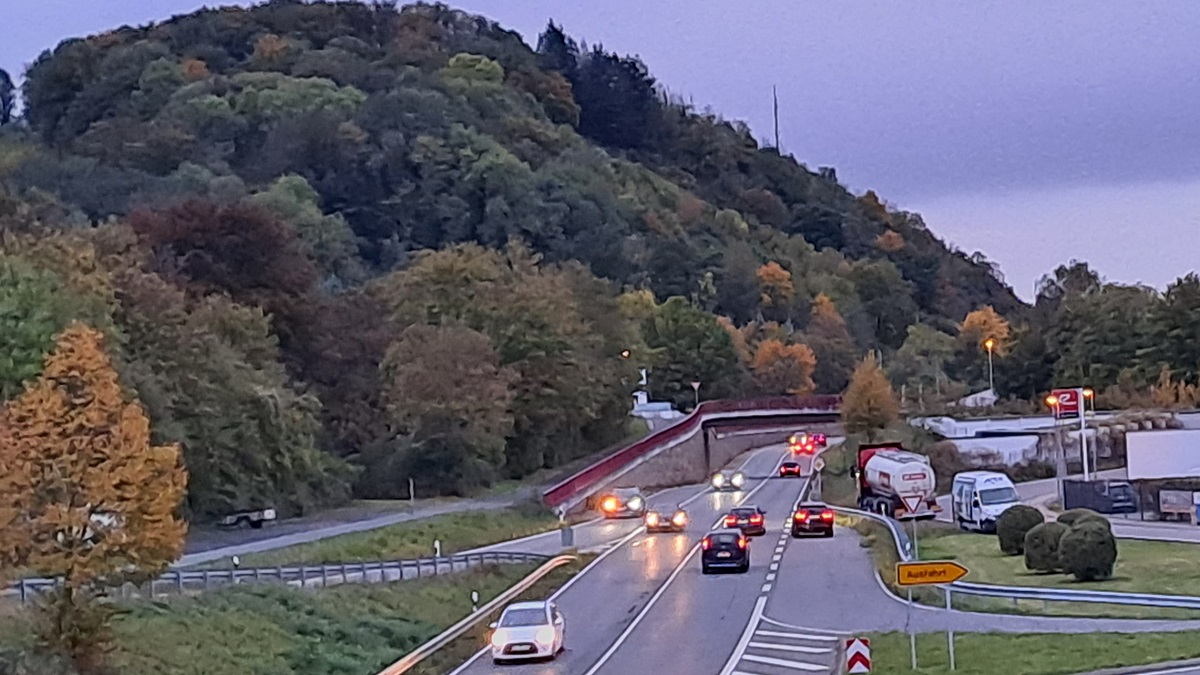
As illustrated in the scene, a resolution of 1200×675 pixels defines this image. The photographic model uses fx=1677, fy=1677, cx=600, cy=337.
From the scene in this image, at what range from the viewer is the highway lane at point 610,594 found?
3409 centimetres

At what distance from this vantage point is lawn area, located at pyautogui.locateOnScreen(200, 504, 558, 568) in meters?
50.8

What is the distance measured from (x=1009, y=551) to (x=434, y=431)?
32.7m

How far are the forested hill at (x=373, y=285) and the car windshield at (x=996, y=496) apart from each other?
25.3 metres

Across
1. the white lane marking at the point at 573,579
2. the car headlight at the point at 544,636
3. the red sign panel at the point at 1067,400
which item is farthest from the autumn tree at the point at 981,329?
the car headlight at the point at 544,636

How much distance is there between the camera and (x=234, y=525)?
6044 centimetres

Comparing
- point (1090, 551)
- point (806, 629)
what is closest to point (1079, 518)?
point (1090, 551)

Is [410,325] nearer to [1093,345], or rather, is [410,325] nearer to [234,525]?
[234,525]

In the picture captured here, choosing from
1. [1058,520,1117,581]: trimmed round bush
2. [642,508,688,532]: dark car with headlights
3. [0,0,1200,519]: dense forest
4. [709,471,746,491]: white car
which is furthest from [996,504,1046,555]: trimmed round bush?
[709,471,746,491]: white car

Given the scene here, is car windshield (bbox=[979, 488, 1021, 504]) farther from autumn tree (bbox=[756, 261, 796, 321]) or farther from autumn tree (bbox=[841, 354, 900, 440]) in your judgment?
autumn tree (bbox=[756, 261, 796, 321])

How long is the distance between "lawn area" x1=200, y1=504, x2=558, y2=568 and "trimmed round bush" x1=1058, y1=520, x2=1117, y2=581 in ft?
68.4

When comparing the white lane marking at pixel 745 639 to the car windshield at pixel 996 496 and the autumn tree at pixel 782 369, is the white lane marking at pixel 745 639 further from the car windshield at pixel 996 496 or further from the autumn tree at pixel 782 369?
the autumn tree at pixel 782 369

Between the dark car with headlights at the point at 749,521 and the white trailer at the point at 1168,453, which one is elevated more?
the white trailer at the point at 1168,453

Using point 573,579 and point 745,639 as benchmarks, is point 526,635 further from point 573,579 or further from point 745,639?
point 573,579

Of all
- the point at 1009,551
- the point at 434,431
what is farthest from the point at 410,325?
the point at 1009,551
